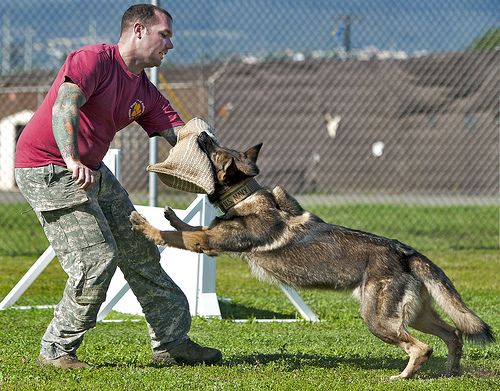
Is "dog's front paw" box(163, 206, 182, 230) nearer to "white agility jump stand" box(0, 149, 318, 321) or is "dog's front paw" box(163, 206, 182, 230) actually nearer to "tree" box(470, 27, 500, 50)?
"white agility jump stand" box(0, 149, 318, 321)

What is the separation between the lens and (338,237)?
353cm

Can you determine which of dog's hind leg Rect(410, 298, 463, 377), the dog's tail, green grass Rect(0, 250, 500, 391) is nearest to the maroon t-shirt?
green grass Rect(0, 250, 500, 391)

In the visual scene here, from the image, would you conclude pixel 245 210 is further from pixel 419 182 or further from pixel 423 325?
pixel 419 182

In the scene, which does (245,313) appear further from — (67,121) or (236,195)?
(67,121)

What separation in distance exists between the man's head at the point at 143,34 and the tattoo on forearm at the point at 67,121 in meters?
0.48

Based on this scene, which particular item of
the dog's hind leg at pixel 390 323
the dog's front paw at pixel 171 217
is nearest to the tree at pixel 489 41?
the dog's hind leg at pixel 390 323

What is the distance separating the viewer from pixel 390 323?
3.34 metres

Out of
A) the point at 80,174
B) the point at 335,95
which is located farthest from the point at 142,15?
the point at 335,95


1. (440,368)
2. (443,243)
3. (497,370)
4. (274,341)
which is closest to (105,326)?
(274,341)

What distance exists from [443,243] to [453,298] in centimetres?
529

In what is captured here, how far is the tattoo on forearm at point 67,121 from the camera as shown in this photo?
2908mm

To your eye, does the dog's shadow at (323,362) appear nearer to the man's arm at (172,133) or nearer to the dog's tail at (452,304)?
the dog's tail at (452,304)

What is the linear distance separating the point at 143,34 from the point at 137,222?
3.54 feet

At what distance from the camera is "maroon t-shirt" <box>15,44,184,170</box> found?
3.05 meters
